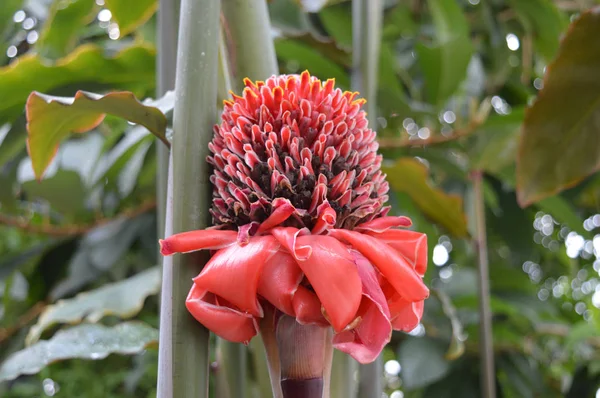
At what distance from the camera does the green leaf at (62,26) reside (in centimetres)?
90

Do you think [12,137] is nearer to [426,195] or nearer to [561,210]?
[426,195]

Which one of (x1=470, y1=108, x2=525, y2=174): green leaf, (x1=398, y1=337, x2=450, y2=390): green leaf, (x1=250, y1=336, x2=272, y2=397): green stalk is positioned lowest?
(x1=398, y1=337, x2=450, y2=390): green leaf

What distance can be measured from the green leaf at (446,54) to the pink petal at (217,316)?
0.70 meters

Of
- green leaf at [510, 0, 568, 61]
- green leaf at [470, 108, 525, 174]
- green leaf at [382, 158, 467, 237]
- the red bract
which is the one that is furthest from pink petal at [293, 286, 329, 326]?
green leaf at [510, 0, 568, 61]

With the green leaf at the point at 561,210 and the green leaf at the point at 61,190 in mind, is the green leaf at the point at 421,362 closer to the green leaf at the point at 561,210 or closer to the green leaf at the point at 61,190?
the green leaf at the point at 561,210

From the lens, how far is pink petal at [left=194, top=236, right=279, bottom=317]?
0.82 ft

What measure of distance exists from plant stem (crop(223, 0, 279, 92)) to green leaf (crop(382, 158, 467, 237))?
0.33 meters

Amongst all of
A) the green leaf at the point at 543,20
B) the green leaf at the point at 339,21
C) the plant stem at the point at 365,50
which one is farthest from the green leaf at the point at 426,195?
the green leaf at the point at 543,20

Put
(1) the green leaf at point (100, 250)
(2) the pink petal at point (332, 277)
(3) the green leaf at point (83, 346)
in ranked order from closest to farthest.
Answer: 1. (2) the pink petal at point (332, 277)
2. (3) the green leaf at point (83, 346)
3. (1) the green leaf at point (100, 250)

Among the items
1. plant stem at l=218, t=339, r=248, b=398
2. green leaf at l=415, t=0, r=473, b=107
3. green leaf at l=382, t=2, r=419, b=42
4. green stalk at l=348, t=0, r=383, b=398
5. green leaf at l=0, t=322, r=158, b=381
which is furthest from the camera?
green leaf at l=382, t=2, r=419, b=42

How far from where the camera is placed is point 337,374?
1.39ft

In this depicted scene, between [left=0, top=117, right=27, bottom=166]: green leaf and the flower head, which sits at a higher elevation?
[left=0, top=117, right=27, bottom=166]: green leaf

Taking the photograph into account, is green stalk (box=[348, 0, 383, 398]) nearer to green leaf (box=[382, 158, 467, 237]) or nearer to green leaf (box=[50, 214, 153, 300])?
green leaf (box=[382, 158, 467, 237])

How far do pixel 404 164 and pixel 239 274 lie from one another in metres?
0.48
